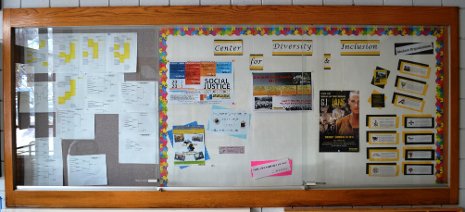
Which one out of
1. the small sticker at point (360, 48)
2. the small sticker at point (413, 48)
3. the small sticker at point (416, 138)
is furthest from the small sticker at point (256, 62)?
the small sticker at point (416, 138)

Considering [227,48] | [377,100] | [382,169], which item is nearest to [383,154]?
[382,169]

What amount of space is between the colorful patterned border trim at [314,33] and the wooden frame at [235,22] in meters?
0.04

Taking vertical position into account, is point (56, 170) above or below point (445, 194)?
above

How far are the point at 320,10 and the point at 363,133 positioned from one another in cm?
74

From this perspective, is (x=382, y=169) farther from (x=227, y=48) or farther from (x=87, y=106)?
(x=87, y=106)

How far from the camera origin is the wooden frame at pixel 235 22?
1854 millimetres

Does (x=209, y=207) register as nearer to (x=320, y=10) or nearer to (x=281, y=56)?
(x=281, y=56)

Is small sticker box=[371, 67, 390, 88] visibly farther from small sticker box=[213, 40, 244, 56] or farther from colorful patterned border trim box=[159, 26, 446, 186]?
small sticker box=[213, 40, 244, 56]

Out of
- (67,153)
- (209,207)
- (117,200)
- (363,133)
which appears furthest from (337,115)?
(67,153)

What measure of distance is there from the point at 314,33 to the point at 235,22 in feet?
1.48

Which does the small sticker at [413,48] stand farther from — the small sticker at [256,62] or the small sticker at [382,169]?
the small sticker at [256,62]

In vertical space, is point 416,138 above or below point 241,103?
below

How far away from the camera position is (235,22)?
1.85 m

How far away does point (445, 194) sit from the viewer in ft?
6.20
